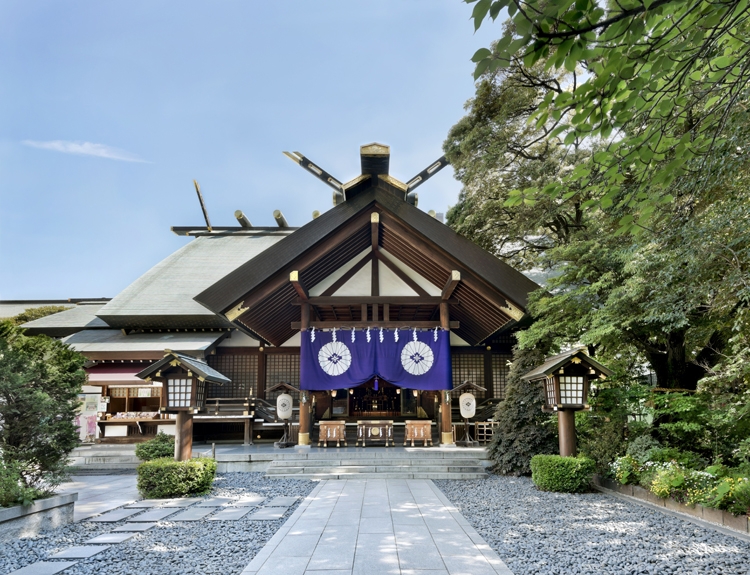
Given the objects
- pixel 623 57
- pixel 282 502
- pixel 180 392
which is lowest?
pixel 282 502

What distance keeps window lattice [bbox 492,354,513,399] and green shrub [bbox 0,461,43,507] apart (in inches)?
484

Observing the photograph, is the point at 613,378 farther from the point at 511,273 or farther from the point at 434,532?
the point at 434,532

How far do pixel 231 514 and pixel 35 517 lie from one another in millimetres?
2198

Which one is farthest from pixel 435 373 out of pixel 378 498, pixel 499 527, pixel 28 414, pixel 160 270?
pixel 160 270

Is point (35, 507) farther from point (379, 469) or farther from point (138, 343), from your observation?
point (138, 343)

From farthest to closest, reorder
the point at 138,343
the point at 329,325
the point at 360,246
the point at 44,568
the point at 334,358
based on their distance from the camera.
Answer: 1. the point at 138,343
2. the point at 360,246
3. the point at 329,325
4. the point at 334,358
5. the point at 44,568

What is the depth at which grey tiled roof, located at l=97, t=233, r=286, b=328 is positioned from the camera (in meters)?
15.0

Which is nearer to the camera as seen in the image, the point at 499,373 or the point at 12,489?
the point at 12,489

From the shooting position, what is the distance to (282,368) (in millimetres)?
15312

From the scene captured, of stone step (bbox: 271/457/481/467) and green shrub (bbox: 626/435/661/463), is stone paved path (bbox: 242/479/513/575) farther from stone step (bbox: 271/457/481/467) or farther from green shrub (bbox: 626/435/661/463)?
green shrub (bbox: 626/435/661/463)

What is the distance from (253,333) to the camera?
1360 centimetres

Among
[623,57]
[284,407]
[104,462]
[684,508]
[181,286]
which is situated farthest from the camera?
[181,286]

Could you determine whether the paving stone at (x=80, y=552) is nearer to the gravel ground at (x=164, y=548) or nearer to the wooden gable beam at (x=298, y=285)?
the gravel ground at (x=164, y=548)

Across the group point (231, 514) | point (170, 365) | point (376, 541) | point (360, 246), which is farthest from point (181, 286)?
point (376, 541)
